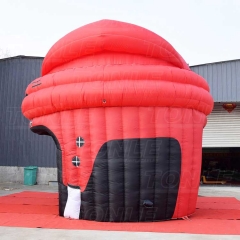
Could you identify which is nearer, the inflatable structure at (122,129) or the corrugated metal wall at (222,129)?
the inflatable structure at (122,129)

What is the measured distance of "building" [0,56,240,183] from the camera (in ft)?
37.6

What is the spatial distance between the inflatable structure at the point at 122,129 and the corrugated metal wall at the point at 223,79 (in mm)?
6675

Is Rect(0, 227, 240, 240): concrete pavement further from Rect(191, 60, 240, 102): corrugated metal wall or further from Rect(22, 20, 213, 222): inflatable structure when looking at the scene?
Rect(191, 60, 240, 102): corrugated metal wall

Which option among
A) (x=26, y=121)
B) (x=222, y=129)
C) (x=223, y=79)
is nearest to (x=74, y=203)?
(x=26, y=121)

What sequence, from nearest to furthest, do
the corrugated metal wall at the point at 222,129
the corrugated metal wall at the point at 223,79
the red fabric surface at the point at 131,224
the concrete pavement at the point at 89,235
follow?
1. the concrete pavement at the point at 89,235
2. the red fabric surface at the point at 131,224
3. the corrugated metal wall at the point at 223,79
4. the corrugated metal wall at the point at 222,129

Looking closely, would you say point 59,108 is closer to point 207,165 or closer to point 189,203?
point 189,203

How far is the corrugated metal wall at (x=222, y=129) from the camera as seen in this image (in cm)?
1236

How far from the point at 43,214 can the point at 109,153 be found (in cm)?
168

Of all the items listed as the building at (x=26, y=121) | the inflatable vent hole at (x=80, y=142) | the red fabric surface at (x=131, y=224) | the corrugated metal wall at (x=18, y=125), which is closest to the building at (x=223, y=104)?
the building at (x=26, y=121)

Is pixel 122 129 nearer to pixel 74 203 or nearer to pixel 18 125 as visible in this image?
pixel 74 203

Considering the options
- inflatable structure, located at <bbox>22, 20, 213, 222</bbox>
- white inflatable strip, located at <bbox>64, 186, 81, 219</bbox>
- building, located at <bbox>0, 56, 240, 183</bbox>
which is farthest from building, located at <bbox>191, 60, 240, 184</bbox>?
white inflatable strip, located at <bbox>64, 186, 81, 219</bbox>

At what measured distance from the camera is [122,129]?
480 cm

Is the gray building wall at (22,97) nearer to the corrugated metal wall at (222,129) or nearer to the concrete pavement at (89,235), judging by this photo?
the corrugated metal wall at (222,129)

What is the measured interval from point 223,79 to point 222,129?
6.65 ft
